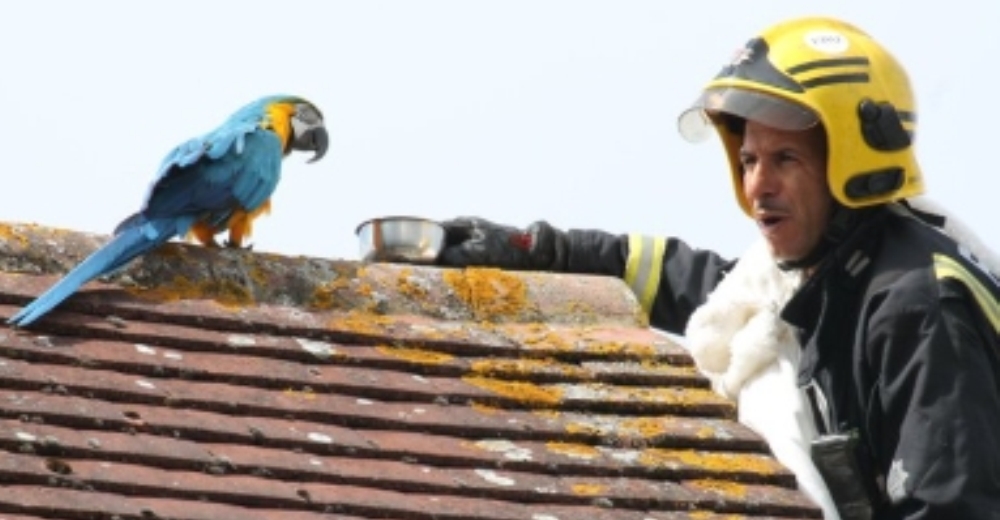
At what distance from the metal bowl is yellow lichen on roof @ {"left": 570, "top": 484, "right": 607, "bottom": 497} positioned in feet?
4.19

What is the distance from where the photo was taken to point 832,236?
21.6 ft

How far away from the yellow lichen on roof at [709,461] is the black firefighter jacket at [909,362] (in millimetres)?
382

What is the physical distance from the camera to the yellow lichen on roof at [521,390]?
5.90 metres

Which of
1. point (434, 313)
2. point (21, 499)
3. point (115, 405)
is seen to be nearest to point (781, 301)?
point (434, 313)

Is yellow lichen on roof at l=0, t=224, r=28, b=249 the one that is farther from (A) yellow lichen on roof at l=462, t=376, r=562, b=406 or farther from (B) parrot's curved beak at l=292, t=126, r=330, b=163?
(B) parrot's curved beak at l=292, t=126, r=330, b=163

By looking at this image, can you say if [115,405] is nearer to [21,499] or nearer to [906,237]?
[21,499]

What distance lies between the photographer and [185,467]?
521cm

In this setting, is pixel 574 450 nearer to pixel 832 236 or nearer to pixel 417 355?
pixel 417 355

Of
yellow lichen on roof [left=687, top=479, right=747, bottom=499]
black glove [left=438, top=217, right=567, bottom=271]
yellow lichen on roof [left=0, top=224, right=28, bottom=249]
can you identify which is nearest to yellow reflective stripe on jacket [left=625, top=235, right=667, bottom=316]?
black glove [left=438, top=217, right=567, bottom=271]

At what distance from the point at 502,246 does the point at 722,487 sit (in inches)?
69.3

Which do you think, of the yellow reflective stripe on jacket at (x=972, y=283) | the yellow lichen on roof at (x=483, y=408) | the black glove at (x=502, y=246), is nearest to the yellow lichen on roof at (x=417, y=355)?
the yellow lichen on roof at (x=483, y=408)

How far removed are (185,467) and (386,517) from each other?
41 cm

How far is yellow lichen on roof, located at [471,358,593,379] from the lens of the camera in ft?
19.7

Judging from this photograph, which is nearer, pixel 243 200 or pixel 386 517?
pixel 386 517
